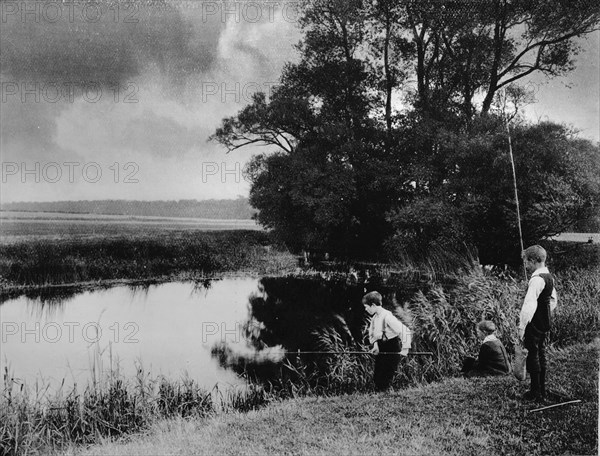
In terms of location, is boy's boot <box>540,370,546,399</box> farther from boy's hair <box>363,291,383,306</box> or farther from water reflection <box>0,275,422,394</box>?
water reflection <box>0,275,422,394</box>

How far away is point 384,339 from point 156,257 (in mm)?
6134

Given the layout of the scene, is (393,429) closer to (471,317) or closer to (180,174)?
(471,317)

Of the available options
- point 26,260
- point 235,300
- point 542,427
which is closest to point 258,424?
point 542,427

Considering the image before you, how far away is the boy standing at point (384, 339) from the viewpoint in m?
5.89

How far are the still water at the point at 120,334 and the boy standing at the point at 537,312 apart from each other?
4.61m

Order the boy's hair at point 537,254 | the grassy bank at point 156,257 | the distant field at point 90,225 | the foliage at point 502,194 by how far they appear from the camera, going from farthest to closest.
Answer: the grassy bank at point 156,257 → the distant field at point 90,225 → the foliage at point 502,194 → the boy's hair at point 537,254

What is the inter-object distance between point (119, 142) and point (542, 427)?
7.88 m

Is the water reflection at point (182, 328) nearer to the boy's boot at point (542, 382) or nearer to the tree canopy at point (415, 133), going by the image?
the tree canopy at point (415, 133)

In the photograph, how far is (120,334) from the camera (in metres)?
8.12

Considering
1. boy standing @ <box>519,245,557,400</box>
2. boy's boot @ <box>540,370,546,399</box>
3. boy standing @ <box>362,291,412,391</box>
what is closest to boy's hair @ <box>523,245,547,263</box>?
boy standing @ <box>519,245,557,400</box>

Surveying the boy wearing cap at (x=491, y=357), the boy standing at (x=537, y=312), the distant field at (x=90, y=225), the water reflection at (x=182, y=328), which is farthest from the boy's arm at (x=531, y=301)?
the distant field at (x=90, y=225)

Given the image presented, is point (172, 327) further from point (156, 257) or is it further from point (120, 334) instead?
point (156, 257)

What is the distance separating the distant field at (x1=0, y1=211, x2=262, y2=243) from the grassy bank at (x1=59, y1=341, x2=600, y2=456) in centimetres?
453

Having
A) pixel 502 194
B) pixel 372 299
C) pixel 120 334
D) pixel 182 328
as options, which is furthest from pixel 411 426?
pixel 502 194
